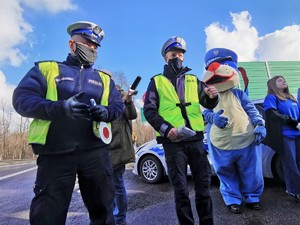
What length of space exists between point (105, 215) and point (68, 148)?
0.60m

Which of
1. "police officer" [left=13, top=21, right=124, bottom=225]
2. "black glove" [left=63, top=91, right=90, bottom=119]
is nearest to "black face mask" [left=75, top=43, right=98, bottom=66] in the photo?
"police officer" [left=13, top=21, right=124, bottom=225]

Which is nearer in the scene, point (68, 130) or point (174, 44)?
point (68, 130)

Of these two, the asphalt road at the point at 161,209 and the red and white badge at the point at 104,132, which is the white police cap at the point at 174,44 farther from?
the asphalt road at the point at 161,209

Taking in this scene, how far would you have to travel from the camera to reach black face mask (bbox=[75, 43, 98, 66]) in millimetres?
2385

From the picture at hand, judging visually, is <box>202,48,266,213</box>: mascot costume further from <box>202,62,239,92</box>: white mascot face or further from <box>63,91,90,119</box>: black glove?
<box>63,91,90,119</box>: black glove

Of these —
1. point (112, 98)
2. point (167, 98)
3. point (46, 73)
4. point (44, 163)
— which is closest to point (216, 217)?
point (167, 98)

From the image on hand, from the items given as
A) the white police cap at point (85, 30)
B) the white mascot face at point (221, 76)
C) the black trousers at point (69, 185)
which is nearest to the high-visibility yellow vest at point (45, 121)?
the black trousers at point (69, 185)

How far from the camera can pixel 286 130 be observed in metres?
3.98

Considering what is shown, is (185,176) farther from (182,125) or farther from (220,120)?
(220,120)

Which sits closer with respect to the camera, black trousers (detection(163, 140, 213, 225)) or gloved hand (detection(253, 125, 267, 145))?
black trousers (detection(163, 140, 213, 225))

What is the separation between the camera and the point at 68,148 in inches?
A: 83.4

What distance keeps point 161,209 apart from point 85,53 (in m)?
2.78

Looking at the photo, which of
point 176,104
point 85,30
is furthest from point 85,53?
point 176,104

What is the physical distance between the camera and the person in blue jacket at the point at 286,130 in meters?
3.95
